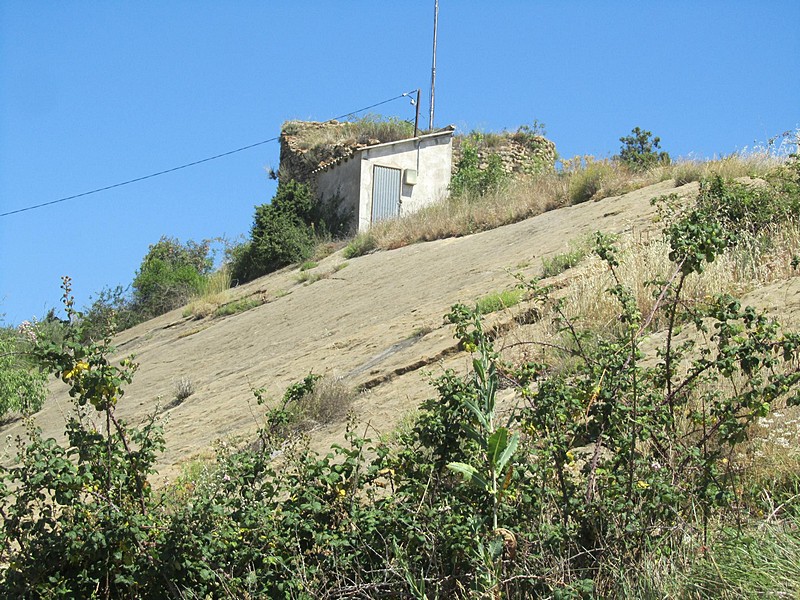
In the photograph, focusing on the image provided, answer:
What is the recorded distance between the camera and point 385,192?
2245 centimetres

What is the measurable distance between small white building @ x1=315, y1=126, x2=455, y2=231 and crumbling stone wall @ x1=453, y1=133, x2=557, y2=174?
0.96m

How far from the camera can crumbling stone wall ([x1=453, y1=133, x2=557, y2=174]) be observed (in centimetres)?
2534

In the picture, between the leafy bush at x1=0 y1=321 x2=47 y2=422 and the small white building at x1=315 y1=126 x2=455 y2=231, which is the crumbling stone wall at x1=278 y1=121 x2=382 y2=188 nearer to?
the small white building at x1=315 y1=126 x2=455 y2=231

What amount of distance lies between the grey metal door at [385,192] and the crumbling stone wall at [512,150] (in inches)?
97.4

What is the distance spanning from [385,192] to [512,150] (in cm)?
558

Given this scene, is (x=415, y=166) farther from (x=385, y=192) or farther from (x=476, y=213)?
(x=476, y=213)

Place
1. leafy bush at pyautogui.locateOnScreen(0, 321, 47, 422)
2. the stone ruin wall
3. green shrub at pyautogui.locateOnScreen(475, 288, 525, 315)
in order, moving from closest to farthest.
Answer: green shrub at pyautogui.locateOnScreen(475, 288, 525, 315) < leafy bush at pyautogui.locateOnScreen(0, 321, 47, 422) < the stone ruin wall

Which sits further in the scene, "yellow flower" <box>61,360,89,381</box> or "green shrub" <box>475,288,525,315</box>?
"green shrub" <box>475,288,525,315</box>

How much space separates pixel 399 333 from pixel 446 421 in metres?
5.05

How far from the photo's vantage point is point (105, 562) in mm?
4402

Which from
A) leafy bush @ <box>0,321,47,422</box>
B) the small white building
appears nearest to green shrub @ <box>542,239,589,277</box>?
leafy bush @ <box>0,321,47,422</box>

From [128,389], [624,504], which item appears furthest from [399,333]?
[624,504]

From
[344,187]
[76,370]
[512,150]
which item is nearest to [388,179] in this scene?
[344,187]

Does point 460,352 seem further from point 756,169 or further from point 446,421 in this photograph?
point 756,169
